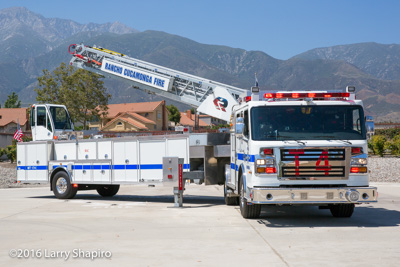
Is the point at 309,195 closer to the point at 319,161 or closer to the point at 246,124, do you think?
the point at 319,161

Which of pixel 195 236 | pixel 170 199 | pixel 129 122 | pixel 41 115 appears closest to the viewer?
pixel 195 236

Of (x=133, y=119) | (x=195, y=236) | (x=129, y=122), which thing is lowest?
(x=195, y=236)

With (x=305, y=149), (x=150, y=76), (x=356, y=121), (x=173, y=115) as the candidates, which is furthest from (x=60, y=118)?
(x=173, y=115)

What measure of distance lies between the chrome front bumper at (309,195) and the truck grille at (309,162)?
30cm

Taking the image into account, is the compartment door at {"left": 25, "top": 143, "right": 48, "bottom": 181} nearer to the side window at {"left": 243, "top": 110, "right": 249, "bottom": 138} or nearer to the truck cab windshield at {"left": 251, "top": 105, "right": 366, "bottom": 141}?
the side window at {"left": 243, "top": 110, "right": 249, "bottom": 138}

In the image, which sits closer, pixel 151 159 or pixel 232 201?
pixel 232 201

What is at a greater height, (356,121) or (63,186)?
(356,121)

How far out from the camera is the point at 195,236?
10289 mm

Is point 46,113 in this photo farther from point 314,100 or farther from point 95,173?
point 314,100

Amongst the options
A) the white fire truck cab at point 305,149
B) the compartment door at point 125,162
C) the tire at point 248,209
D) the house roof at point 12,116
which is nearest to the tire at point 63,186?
the compartment door at point 125,162

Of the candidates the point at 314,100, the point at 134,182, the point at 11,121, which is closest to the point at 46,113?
the point at 134,182

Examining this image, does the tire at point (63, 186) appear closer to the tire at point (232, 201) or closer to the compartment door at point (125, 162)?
the compartment door at point (125, 162)

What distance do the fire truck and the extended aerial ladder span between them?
4 centimetres

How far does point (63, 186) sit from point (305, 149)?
10.8 metres
